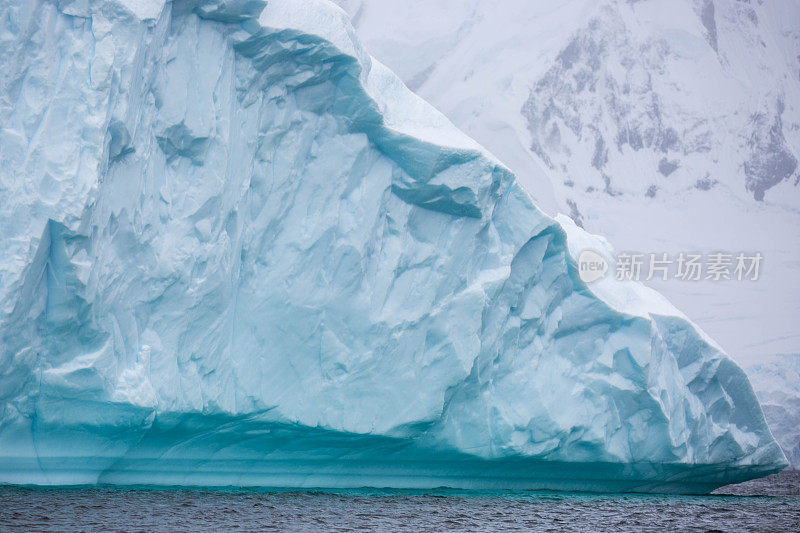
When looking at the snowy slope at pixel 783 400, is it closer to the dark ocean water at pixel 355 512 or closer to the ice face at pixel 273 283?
the ice face at pixel 273 283

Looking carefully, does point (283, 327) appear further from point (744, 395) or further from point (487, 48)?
point (487, 48)

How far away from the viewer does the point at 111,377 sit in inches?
267

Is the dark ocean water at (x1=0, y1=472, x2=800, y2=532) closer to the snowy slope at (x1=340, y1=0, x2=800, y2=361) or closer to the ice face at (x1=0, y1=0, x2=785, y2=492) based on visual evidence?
the ice face at (x1=0, y1=0, x2=785, y2=492)

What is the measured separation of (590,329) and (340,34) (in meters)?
5.08

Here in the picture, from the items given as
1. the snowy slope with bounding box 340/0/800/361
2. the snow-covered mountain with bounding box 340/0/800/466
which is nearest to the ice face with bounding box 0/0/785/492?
the snowy slope with bounding box 340/0/800/361

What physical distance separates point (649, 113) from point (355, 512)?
28079mm

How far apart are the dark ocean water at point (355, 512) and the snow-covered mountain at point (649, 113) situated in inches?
733

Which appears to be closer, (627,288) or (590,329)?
(590,329)

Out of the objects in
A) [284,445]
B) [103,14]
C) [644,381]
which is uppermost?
[103,14]

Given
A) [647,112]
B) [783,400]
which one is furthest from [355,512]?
[647,112]

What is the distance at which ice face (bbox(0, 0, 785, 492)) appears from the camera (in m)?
6.41

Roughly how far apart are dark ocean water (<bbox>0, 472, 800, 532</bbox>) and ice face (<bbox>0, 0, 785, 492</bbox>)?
16.9 inches

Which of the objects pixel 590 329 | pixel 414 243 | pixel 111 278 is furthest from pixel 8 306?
pixel 590 329

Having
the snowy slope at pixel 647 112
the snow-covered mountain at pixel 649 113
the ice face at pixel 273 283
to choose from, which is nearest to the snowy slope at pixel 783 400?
the snow-covered mountain at pixel 649 113
